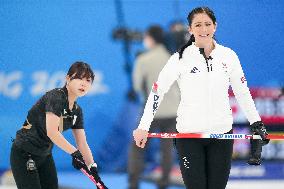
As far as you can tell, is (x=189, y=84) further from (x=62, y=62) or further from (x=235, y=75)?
(x=62, y=62)

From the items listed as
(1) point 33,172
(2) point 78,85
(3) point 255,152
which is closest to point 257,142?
(3) point 255,152

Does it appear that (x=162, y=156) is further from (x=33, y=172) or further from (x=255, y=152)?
(x=33, y=172)

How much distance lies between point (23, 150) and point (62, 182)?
120 inches

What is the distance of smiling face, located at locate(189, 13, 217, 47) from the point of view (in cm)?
359

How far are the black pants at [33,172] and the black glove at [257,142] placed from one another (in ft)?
4.15

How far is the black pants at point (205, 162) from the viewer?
3.51 meters

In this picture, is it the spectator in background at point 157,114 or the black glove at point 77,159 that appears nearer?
the black glove at point 77,159

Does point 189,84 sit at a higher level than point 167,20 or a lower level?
lower

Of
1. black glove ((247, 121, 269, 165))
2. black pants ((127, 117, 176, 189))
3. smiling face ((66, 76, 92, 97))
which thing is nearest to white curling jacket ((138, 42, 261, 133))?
black glove ((247, 121, 269, 165))

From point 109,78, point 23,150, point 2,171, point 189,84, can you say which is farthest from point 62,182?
point 189,84

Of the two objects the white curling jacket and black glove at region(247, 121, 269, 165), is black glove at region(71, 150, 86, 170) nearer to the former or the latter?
the white curling jacket

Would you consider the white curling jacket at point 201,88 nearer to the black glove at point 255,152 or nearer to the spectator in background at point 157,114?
the black glove at point 255,152

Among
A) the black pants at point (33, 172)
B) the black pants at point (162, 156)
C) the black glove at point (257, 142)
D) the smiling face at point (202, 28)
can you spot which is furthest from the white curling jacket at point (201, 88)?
the black pants at point (162, 156)

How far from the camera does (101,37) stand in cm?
757
